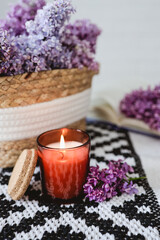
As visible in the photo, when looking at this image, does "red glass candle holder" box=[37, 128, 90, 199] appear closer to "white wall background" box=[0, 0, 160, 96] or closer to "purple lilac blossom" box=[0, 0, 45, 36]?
"purple lilac blossom" box=[0, 0, 45, 36]

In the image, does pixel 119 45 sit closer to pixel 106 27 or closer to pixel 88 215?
pixel 106 27

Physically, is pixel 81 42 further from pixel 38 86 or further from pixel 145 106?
pixel 145 106

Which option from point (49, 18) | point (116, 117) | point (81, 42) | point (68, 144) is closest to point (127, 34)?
point (116, 117)

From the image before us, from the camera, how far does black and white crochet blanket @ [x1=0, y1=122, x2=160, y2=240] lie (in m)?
0.49

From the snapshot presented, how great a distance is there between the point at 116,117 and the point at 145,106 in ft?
0.45

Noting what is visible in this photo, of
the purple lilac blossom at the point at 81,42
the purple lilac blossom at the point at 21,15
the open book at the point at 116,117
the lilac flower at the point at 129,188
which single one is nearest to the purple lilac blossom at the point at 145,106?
the open book at the point at 116,117

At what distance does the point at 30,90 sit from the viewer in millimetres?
665

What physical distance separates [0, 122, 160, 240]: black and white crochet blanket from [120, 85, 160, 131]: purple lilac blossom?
31 centimetres

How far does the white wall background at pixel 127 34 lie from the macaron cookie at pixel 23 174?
960mm

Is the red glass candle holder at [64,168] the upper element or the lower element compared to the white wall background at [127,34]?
lower

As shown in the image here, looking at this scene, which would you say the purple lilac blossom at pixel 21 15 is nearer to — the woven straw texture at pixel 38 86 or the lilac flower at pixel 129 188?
the woven straw texture at pixel 38 86

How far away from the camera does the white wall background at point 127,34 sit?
58.5 inches

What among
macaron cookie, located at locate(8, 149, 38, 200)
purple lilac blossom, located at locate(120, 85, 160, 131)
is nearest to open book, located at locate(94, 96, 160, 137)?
purple lilac blossom, located at locate(120, 85, 160, 131)

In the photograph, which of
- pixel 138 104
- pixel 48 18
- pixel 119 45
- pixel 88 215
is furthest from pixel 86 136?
pixel 119 45
